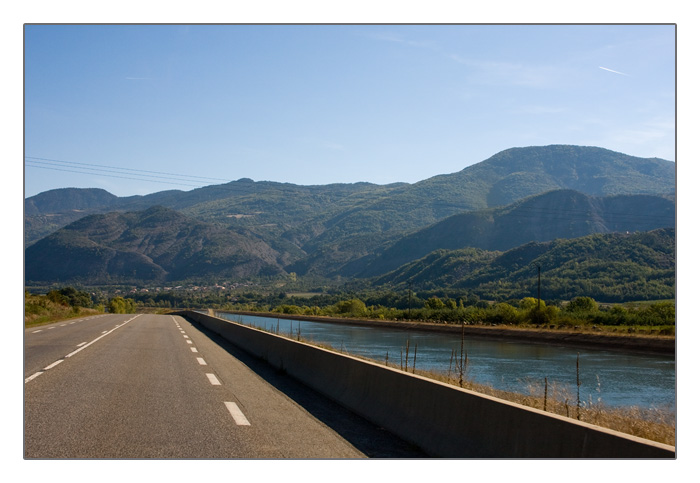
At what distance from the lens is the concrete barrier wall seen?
5367 millimetres

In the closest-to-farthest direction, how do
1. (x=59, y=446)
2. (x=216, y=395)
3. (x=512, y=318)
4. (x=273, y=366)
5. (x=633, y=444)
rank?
(x=633, y=444)
(x=59, y=446)
(x=216, y=395)
(x=273, y=366)
(x=512, y=318)

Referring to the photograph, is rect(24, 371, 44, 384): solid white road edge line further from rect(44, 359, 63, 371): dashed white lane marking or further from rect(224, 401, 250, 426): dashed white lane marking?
rect(224, 401, 250, 426): dashed white lane marking

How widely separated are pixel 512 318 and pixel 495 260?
310 feet

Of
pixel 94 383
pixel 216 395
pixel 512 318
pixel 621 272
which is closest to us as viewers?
pixel 216 395

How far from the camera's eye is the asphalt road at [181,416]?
285 inches

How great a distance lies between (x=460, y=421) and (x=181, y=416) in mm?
4057

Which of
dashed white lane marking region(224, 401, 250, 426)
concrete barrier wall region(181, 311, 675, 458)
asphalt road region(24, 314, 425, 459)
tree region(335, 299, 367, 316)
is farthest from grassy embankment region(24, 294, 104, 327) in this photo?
tree region(335, 299, 367, 316)

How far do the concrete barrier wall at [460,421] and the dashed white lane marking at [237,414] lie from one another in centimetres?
186

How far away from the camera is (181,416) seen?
916 centimetres

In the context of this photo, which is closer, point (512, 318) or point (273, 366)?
point (273, 366)

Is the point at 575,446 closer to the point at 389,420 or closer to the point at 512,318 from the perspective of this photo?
the point at 389,420
